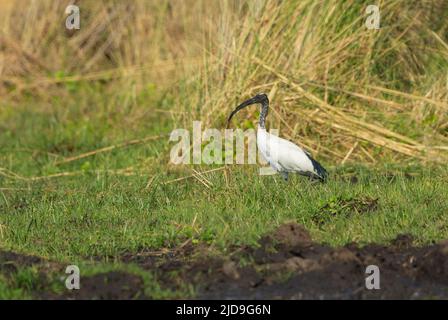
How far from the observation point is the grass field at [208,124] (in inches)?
231

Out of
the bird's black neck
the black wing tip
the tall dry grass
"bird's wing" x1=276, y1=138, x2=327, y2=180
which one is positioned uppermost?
the tall dry grass

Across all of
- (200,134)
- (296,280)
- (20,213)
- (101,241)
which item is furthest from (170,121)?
(296,280)

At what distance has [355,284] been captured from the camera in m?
4.82

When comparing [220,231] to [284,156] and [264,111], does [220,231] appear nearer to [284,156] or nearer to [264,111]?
[284,156]

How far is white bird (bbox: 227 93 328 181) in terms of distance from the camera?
7348 mm

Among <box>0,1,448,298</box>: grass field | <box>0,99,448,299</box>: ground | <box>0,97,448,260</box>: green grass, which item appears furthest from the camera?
<box>0,1,448,298</box>: grass field

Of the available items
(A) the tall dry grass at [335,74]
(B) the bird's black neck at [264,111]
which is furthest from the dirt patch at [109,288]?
(A) the tall dry grass at [335,74]

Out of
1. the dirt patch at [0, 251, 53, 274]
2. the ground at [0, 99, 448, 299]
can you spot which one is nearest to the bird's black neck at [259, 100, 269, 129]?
the ground at [0, 99, 448, 299]

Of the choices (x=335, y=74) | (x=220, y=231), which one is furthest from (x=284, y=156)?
(x=220, y=231)

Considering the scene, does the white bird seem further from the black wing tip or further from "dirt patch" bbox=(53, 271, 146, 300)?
"dirt patch" bbox=(53, 271, 146, 300)

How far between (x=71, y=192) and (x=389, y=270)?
323cm

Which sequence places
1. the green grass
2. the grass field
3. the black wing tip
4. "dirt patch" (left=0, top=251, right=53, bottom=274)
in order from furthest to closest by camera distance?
the black wing tip → the grass field → the green grass → "dirt patch" (left=0, top=251, right=53, bottom=274)

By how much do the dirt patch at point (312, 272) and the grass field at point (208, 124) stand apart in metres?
0.17

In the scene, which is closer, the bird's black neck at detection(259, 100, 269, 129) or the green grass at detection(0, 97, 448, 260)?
the green grass at detection(0, 97, 448, 260)
